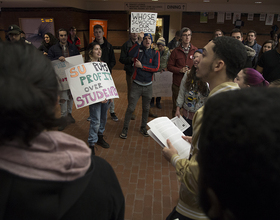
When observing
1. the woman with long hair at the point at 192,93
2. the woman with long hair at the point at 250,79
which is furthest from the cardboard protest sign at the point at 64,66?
the woman with long hair at the point at 250,79

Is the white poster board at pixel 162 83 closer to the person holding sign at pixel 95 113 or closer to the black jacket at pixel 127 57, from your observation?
the black jacket at pixel 127 57

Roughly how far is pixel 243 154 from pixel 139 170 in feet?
10.0

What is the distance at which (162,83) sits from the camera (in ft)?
19.3

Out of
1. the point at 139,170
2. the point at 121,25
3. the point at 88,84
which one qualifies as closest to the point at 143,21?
the point at 88,84

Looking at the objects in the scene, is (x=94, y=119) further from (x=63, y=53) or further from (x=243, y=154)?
(x=243, y=154)

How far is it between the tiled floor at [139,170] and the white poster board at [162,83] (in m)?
0.98

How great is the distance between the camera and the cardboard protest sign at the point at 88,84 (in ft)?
11.1

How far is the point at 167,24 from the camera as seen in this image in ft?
42.2

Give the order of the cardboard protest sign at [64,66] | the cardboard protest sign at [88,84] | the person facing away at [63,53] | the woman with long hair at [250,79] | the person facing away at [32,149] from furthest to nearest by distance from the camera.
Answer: the person facing away at [63,53], the cardboard protest sign at [64,66], the cardboard protest sign at [88,84], the woman with long hair at [250,79], the person facing away at [32,149]

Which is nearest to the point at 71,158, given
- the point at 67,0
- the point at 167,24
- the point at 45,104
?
the point at 45,104

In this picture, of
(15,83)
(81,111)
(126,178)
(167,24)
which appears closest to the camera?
(15,83)

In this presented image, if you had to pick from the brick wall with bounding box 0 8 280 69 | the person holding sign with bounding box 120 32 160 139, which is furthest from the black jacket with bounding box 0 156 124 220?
the brick wall with bounding box 0 8 280 69

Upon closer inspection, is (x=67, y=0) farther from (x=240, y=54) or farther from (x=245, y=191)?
(x=245, y=191)

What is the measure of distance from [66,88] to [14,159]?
396 cm
